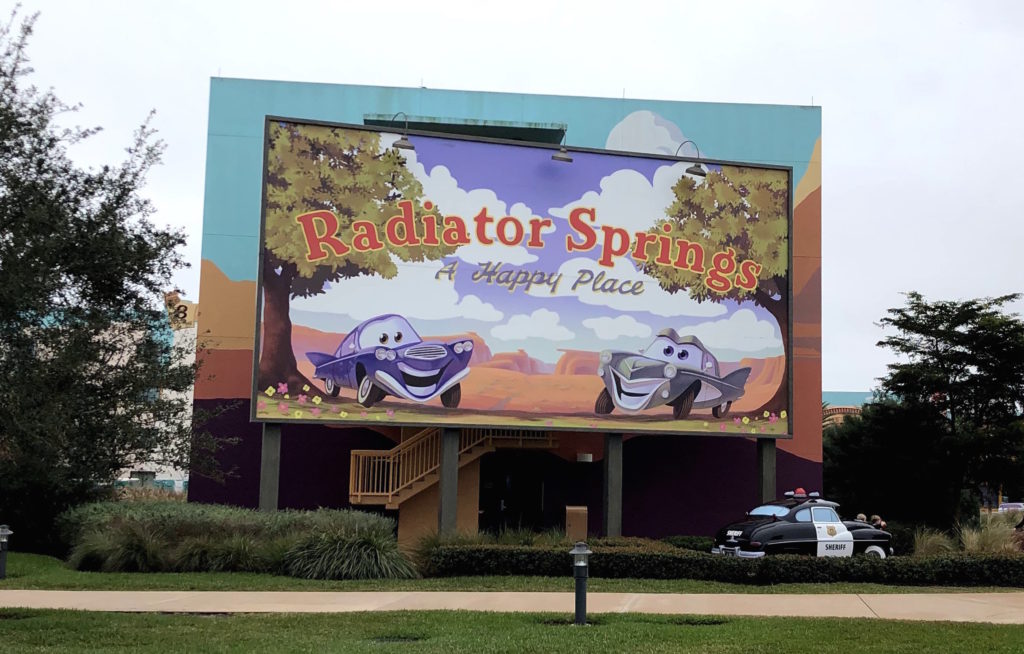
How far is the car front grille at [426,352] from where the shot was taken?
23328 millimetres

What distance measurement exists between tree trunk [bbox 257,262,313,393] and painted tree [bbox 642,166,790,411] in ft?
28.6

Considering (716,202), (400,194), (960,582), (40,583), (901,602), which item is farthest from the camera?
(716,202)

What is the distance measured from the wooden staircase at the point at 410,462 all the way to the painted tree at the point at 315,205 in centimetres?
409

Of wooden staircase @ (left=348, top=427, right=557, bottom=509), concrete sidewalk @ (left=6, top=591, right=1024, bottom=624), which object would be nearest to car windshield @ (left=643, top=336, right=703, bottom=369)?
wooden staircase @ (left=348, top=427, right=557, bottom=509)

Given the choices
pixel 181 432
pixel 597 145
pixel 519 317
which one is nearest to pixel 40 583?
pixel 181 432

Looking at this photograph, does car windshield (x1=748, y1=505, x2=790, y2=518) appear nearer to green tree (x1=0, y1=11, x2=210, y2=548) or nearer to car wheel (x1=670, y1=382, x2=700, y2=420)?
car wheel (x1=670, y1=382, x2=700, y2=420)

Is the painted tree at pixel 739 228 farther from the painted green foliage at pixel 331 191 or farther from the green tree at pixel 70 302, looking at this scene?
the green tree at pixel 70 302

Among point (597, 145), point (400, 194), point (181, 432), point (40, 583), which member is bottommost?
point (40, 583)

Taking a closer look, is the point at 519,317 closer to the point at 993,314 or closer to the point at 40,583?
the point at 40,583

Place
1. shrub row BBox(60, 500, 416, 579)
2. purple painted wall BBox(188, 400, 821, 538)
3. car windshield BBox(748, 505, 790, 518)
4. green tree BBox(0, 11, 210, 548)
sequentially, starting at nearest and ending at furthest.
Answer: green tree BBox(0, 11, 210, 548)
shrub row BBox(60, 500, 416, 579)
car windshield BBox(748, 505, 790, 518)
purple painted wall BBox(188, 400, 821, 538)

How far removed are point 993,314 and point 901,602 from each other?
2085 cm

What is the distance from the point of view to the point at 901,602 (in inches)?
584

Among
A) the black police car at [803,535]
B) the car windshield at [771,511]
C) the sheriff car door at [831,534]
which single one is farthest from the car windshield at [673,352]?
the sheriff car door at [831,534]

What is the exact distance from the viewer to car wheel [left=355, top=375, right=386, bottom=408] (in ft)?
75.3
